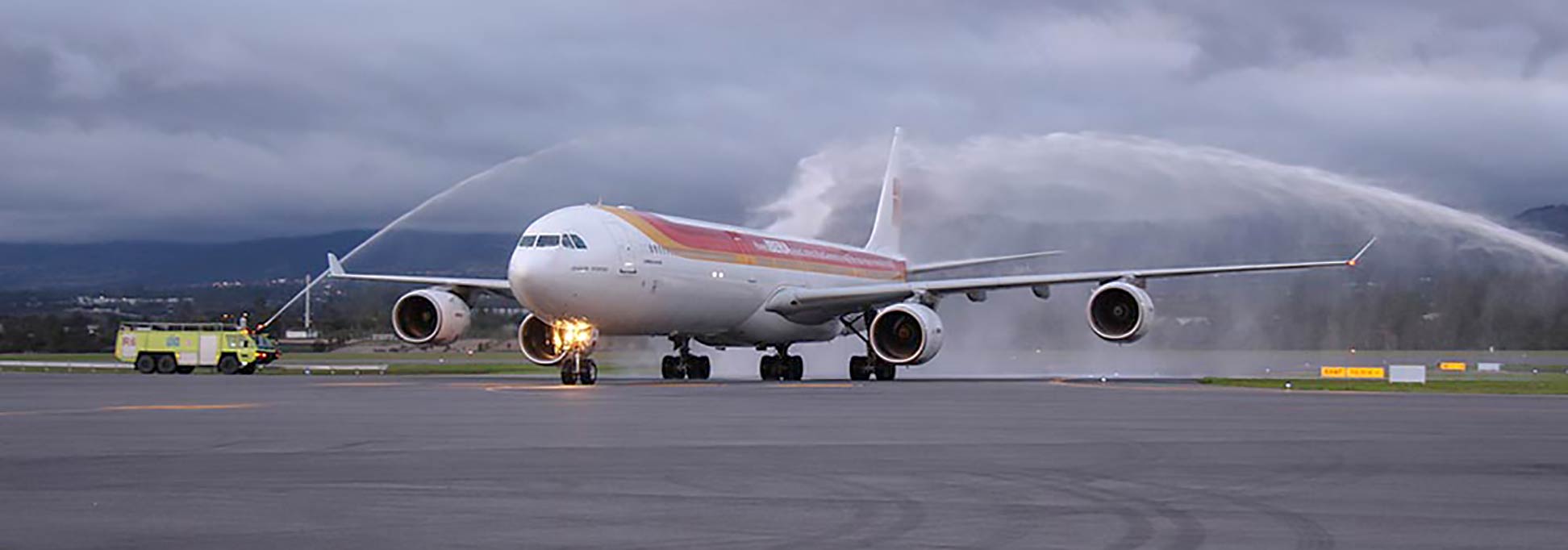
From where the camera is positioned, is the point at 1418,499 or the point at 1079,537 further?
the point at 1418,499

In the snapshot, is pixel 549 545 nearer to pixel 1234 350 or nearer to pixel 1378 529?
pixel 1378 529

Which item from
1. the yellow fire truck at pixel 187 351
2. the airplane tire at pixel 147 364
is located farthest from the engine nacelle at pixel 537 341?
the airplane tire at pixel 147 364

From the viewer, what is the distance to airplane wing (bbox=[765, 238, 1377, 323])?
43.5 metres

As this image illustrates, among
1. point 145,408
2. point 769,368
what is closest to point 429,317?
point 769,368

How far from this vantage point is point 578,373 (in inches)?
1513

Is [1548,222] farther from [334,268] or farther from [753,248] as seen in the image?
[334,268]

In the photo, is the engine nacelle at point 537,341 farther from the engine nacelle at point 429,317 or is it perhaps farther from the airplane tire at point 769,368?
the airplane tire at point 769,368

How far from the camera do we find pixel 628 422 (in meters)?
22.2

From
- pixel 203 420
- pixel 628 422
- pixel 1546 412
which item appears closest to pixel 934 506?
pixel 628 422

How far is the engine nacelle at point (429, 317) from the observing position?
4366cm

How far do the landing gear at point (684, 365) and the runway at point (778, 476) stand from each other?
65.6 feet

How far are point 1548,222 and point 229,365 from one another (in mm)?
45065

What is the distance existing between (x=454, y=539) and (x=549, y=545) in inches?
27.3

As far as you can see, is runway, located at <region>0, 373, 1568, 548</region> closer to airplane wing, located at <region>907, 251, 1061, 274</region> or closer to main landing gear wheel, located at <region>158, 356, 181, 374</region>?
airplane wing, located at <region>907, 251, 1061, 274</region>
